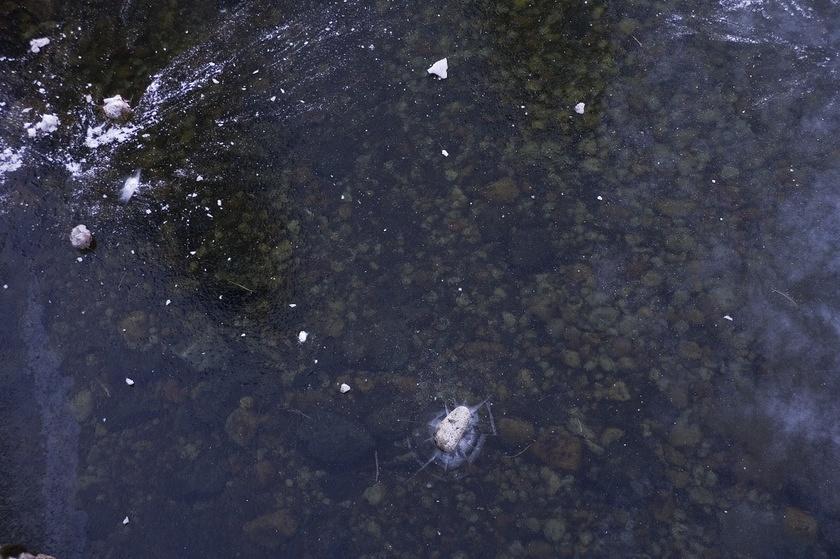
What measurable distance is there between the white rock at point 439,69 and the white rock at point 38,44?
218 centimetres

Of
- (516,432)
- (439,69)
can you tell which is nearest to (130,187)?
(439,69)

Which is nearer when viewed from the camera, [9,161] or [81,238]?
[81,238]

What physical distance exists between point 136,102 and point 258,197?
918 millimetres

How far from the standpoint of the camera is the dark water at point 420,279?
2.91m

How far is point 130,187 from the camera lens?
3.53 m

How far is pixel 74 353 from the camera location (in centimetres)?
325

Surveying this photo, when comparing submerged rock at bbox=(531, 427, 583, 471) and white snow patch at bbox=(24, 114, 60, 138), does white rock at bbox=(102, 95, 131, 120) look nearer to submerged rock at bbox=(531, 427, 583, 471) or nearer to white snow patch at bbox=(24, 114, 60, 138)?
white snow patch at bbox=(24, 114, 60, 138)

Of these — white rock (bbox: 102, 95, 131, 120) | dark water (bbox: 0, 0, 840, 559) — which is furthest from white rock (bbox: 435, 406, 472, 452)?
white rock (bbox: 102, 95, 131, 120)

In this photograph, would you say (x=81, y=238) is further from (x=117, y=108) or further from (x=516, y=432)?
(x=516, y=432)

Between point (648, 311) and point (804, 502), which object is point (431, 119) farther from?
point (804, 502)

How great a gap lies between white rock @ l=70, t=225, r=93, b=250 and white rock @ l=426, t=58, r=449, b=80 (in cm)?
192

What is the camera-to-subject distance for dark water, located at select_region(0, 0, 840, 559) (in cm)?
291

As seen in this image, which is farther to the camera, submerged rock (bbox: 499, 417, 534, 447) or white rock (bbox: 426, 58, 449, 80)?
white rock (bbox: 426, 58, 449, 80)

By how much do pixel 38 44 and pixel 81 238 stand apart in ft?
4.35
